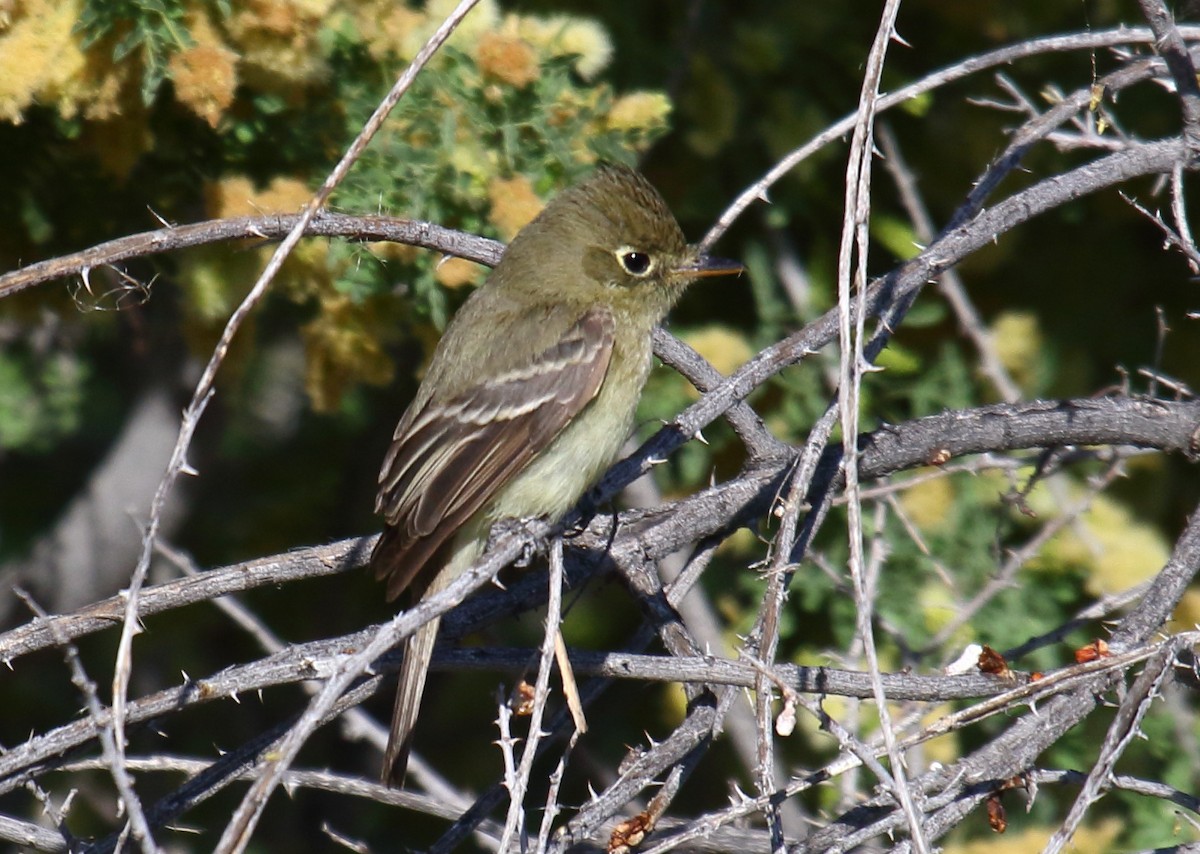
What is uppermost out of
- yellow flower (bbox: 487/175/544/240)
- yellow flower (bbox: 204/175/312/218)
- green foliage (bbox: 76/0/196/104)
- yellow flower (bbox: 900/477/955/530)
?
green foliage (bbox: 76/0/196/104)

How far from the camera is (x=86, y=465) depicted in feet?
22.5

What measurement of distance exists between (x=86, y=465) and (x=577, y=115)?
3707 millimetres

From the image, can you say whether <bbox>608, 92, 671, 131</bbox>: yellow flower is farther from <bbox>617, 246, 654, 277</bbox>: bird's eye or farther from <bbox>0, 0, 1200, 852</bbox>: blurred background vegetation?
<bbox>617, 246, 654, 277</bbox>: bird's eye

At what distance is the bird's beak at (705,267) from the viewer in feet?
13.9

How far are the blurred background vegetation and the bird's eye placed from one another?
0.94 feet

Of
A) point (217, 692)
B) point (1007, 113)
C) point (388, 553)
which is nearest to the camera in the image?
point (217, 692)

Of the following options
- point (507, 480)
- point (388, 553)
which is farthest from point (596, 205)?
point (388, 553)

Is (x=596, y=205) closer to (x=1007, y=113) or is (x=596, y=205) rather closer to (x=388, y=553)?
(x=388, y=553)

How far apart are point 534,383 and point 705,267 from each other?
2.14 feet

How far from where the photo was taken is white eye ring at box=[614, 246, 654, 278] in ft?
14.4

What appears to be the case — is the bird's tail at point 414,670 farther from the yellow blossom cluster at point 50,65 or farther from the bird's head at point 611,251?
the yellow blossom cluster at point 50,65

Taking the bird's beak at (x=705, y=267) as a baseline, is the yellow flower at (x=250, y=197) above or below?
above

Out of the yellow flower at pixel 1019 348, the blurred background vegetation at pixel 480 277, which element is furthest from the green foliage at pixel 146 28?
the yellow flower at pixel 1019 348

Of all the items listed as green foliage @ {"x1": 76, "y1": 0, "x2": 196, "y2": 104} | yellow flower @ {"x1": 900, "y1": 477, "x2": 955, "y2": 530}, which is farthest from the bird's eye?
green foliage @ {"x1": 76, "y1": 0, "x2": 196, "y2": 104}
